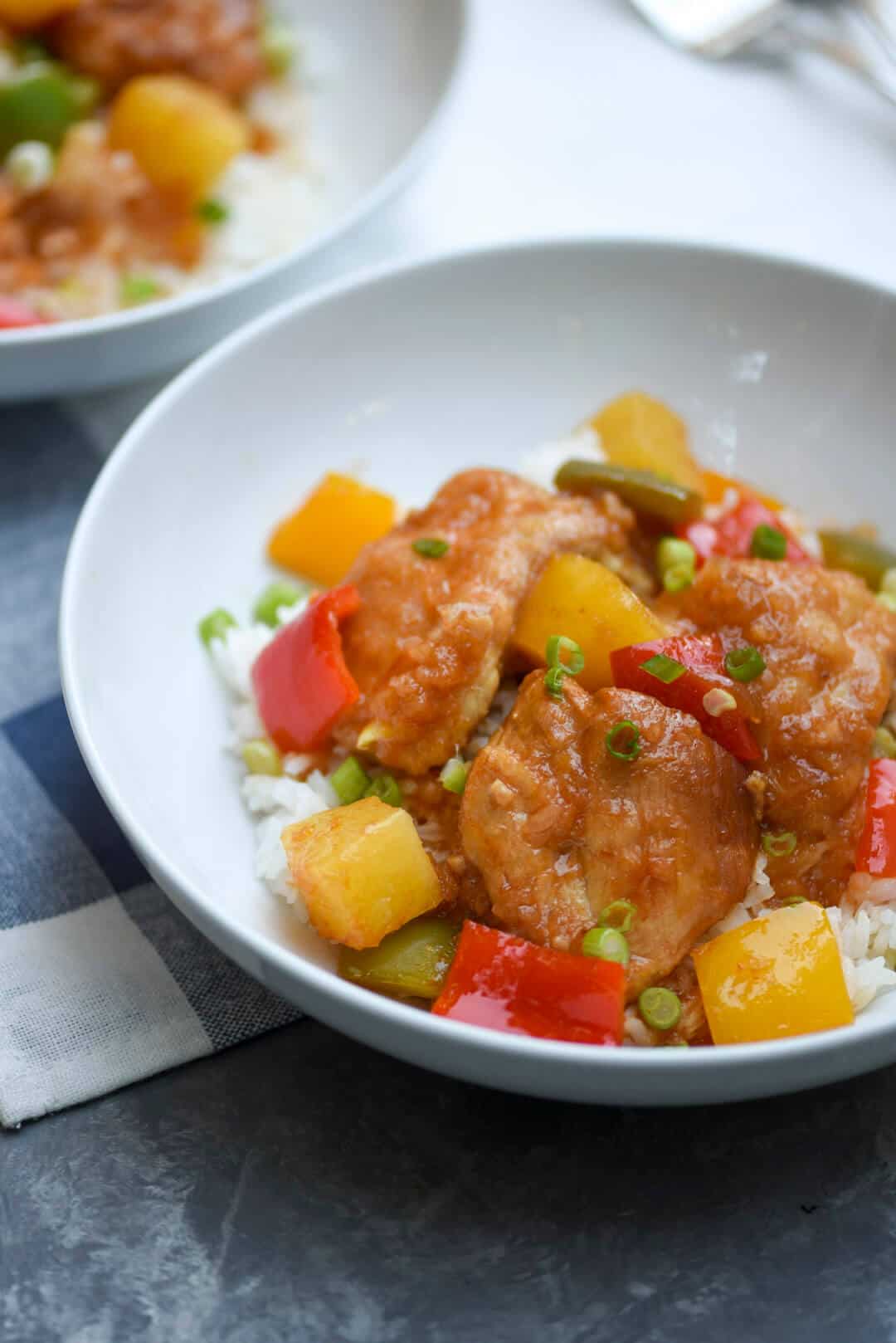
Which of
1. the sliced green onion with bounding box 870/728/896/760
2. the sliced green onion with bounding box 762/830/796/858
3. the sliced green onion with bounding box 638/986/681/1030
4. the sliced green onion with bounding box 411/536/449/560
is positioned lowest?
Answer: the sliced green onion with bounding box 638/986/681/1030

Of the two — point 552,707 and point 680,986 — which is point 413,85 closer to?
point 552,707

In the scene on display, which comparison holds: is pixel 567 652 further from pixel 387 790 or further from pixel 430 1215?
pixel 430 1215

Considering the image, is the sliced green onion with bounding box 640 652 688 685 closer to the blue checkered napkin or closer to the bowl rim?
the blue checkered napkin

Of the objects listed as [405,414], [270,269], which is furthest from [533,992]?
[270,269]

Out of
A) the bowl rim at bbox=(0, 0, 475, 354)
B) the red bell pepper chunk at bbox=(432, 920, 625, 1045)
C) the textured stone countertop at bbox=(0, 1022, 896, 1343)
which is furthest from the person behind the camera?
the bowl rim at bbox=(0, 0, 475, 354)

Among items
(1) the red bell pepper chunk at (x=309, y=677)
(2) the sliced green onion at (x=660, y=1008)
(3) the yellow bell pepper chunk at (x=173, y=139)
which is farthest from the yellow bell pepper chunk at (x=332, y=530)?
(3) the yellow bell pepper chunk at (x=173, y=139)

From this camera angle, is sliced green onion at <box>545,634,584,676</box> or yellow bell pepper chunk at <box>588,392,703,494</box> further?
yellow bell pepper chunk at <box>588,392,703,494</box>

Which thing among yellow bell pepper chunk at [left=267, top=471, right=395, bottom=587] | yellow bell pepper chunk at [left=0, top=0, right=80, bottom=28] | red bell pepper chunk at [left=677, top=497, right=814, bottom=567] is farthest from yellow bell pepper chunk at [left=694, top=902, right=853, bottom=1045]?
yellow bell pepper chunk at [left=0, top=0, right=80, bottom=28]
